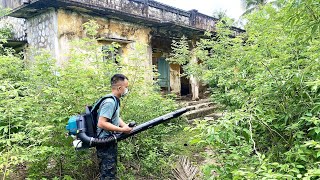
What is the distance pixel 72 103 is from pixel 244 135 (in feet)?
8.37

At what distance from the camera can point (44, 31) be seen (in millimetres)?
7195

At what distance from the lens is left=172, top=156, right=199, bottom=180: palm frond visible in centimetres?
384

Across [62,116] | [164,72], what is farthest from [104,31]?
[62,116]

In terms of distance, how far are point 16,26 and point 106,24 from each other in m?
3.19

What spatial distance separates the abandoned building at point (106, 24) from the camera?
6895 mm

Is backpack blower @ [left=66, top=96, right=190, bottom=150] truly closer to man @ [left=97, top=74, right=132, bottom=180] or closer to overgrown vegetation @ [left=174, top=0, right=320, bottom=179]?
man @ [left=97, top=74, right=132, bottom=180]

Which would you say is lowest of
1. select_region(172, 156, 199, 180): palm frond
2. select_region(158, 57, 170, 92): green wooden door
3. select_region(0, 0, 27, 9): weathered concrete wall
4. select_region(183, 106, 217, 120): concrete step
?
select_region(172, 156, 199, 180): palm frond

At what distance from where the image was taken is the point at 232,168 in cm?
232

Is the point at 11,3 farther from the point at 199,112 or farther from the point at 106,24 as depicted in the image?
the point at 199,112

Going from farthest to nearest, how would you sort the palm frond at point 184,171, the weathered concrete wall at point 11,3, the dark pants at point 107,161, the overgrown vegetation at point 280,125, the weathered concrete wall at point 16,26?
the weathered concrete wall at point 16,26
the weathered concrete wall at point 11,3
the palm frond at point 184,171
the dark pants at point 107,161
the overgrown vegetation at point 280,125

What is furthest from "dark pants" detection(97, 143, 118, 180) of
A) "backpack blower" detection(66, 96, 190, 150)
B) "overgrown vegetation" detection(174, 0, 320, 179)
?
"overgrown vegetation" detection(174, 0, 320, 179)

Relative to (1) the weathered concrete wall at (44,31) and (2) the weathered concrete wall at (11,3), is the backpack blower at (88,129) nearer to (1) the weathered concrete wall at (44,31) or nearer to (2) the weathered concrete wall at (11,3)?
(1) the weathered concrete wall at (44,31)

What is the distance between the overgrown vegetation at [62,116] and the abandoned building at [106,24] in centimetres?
191

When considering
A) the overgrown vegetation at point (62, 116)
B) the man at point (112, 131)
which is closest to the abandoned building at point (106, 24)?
the overgrown vegetation at point (62, 116)
